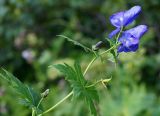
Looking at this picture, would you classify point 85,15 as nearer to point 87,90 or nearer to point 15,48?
point 15,48

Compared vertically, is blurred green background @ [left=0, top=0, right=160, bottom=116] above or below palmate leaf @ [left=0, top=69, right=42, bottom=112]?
below

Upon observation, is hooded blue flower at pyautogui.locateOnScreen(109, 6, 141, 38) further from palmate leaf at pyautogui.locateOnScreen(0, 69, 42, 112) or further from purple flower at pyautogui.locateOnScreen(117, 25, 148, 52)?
palmate leaf at pyautogui.locateOnScreen(0, 69, 42, 112)

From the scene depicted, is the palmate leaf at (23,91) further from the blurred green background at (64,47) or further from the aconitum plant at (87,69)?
the blurred green background at (64,47)

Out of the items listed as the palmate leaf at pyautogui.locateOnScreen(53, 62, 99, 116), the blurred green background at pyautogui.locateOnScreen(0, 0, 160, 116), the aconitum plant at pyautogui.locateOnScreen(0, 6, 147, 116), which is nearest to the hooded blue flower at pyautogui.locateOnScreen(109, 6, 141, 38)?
the aconitum plant at pyautogui.locateOnScreen(0, 6, 147, 116)

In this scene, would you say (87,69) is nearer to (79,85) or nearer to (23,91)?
(79,85)

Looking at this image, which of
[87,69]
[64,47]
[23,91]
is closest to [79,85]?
[87,69]
